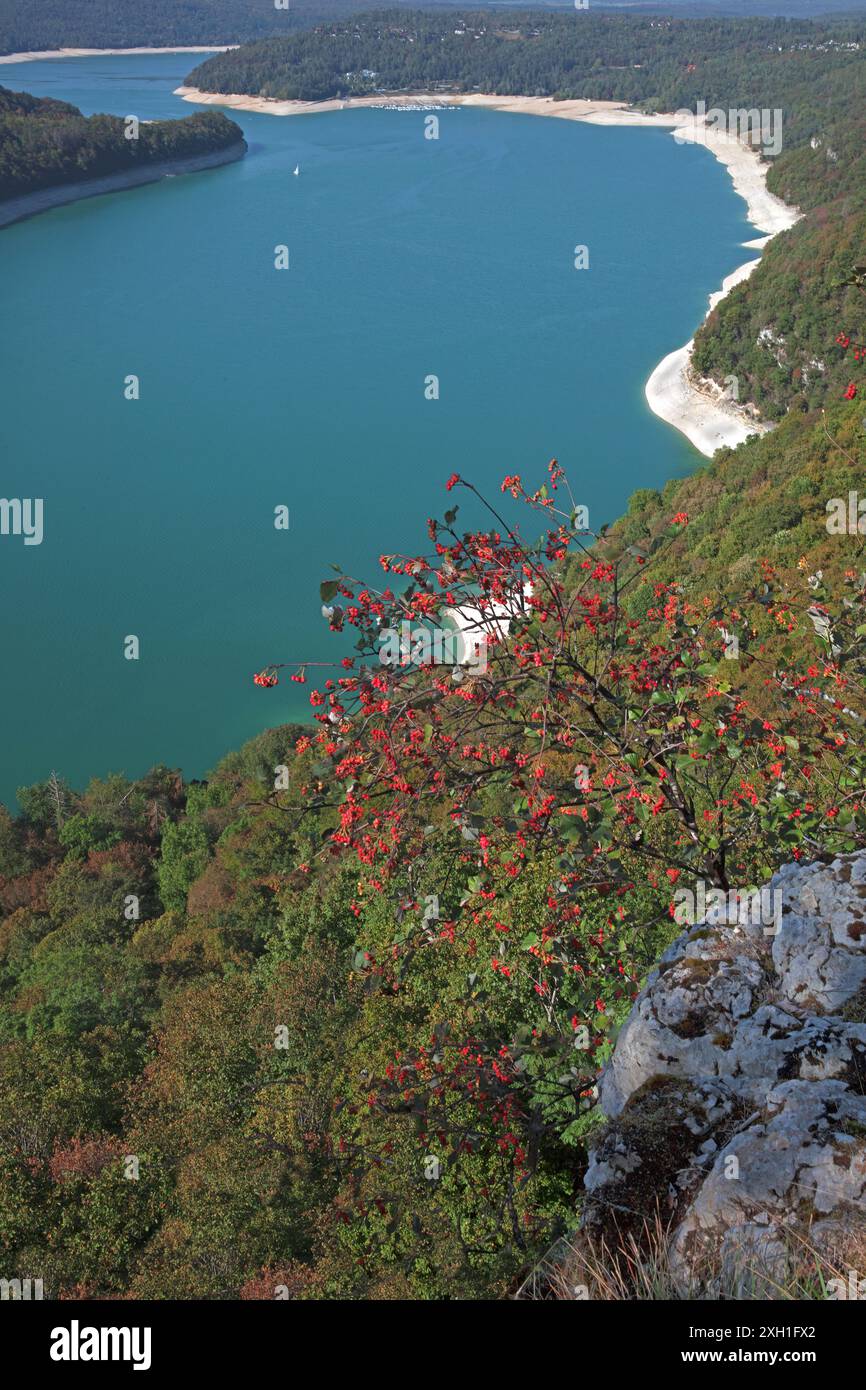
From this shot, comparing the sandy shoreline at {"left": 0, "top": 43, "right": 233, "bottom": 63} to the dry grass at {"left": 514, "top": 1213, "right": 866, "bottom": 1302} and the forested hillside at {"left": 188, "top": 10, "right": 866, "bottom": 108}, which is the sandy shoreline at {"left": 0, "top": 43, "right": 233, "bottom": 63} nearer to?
the forested hillside at {"left": 188, "top": 10, "right": 866, "bottom": 108}

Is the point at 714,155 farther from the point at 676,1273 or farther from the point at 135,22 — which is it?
the point at 676,1273

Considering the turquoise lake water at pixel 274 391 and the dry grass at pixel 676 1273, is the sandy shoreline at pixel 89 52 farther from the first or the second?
the dry grass at pixel 676 1273

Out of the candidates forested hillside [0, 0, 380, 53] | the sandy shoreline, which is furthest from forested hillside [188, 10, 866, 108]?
forested hillside [0, 0, 380, 53]

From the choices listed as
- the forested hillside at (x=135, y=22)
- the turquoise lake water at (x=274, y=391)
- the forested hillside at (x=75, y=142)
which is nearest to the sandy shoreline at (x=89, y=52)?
the forested hillside at (x=135, y=22)

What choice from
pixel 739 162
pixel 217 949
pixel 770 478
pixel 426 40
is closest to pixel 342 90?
pixel 426 40

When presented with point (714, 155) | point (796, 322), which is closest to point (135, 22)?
point (714, 155)
